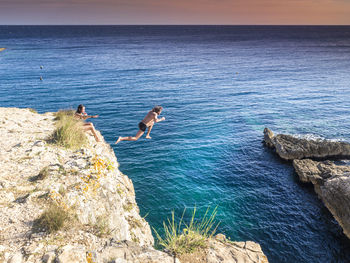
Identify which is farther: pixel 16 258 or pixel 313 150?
pixel 313 150

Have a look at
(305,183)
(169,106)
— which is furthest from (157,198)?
(169,106)

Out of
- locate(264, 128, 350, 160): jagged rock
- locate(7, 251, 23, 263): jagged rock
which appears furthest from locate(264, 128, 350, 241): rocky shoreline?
locate(7, 251, 23, 263): jagged rock

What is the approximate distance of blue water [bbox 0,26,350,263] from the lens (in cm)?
1622

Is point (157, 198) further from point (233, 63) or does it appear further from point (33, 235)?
point (233, 63)

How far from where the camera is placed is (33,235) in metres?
6.74

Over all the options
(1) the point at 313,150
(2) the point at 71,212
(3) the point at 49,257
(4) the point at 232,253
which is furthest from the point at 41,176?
(1) the point at 313,150

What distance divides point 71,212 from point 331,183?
16.3 metres

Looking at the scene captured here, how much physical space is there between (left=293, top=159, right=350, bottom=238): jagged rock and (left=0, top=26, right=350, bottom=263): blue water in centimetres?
77

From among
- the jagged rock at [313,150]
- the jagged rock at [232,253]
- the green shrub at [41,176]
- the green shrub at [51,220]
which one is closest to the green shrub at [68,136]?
the green shrub at [41,176]

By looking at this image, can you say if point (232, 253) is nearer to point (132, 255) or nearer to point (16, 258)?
point (132, 255)

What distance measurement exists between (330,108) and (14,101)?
47.0m

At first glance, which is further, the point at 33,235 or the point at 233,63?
the point at 233,63

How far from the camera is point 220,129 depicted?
3019 cm

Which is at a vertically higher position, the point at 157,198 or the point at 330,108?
the point at 330,108
